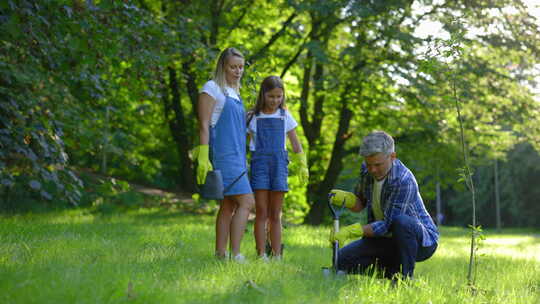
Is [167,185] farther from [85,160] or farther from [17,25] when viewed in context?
[17,25]

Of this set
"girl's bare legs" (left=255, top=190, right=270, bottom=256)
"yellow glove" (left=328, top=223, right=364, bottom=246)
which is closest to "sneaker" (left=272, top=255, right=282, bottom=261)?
"girl's bare legs" (left=255, top=190, right=270, bottom=256)

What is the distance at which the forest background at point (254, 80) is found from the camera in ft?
16.5

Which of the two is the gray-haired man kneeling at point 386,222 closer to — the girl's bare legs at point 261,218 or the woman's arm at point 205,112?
the girl's bare legs at point 261,218

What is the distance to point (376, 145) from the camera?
3.81 m

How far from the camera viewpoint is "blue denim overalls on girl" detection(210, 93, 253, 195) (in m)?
4.30

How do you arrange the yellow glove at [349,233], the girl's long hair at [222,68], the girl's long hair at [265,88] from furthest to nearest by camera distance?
1. the girl's long hair at [265,88]
2. the girl's long hair at [222,68]
3. the yellow glove at [349,233]

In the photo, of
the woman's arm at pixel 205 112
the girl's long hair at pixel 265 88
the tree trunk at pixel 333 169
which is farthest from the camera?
the tree trunk at pixel 333 169

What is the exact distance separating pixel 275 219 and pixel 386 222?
1.16m

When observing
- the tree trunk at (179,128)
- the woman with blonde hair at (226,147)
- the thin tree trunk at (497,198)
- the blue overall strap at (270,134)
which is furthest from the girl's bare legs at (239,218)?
the thin tree trunk at (497,198)

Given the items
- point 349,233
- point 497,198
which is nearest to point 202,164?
point 349,233

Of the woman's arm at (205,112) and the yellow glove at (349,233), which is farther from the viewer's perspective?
the woman's arm at (205,112)

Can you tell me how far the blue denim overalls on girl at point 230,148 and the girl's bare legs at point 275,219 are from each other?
0.41 metres

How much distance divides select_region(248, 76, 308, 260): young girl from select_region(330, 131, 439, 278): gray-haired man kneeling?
0.63 m

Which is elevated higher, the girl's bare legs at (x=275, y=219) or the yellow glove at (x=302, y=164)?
the yellow glove at (x=302, y=164)
